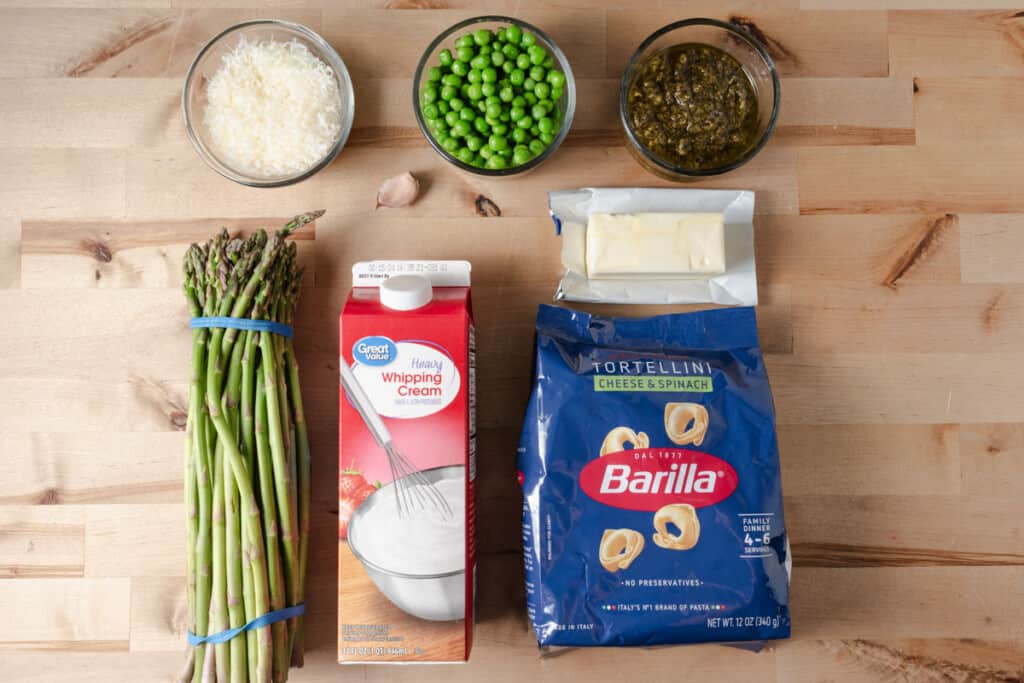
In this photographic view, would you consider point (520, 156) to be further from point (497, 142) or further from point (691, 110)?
point (691, 110)

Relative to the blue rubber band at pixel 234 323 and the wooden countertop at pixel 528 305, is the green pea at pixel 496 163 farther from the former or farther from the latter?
the blue rubber band at pixel 234 323

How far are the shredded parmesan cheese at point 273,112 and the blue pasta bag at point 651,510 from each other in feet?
1.76

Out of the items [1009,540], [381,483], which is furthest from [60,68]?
[1009,540]

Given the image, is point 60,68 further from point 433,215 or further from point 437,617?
point 437,617

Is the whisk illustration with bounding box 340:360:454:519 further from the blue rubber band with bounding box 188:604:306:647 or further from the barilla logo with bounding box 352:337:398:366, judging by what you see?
the blue rubber band with bounding box 188:604:306:647

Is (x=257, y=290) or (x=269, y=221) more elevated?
(x=269, y=221)

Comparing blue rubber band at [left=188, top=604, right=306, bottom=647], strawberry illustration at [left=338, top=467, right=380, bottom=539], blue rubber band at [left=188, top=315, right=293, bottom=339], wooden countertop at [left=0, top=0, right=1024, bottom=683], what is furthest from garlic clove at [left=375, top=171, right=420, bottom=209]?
blue rubber band at [left=188, top=604, right=306, bottom=647]

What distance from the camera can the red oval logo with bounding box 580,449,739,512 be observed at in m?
1.11

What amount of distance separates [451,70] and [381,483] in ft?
2.23

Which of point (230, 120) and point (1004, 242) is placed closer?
point (230, 120)

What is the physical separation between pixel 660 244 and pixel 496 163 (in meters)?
0.30

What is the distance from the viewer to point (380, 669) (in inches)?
48.1

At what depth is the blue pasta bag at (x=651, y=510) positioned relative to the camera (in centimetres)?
111

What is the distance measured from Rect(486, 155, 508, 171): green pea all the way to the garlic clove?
0.15 meters
